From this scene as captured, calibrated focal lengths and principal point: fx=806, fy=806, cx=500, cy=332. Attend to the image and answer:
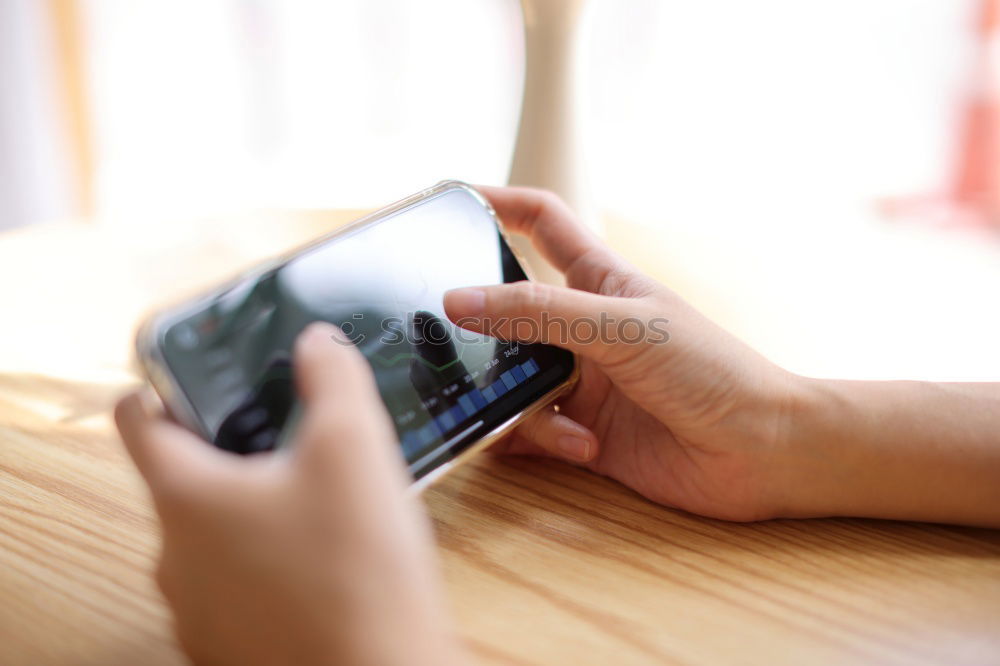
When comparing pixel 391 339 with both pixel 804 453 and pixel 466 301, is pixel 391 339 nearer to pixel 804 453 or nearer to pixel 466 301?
pixel 466 301

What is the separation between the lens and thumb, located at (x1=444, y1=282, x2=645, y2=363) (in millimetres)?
493

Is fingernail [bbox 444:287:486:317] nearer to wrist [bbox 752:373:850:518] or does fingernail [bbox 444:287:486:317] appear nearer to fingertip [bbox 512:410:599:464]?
fingertip [bbox 512:410:599:464]

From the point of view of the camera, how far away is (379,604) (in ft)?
1.03

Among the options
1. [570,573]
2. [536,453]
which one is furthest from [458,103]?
[570,573]

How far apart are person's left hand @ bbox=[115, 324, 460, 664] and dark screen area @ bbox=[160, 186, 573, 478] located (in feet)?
0.25

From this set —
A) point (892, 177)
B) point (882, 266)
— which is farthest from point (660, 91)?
point (882, 266)

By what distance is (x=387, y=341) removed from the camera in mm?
492

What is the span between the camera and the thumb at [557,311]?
0.49m

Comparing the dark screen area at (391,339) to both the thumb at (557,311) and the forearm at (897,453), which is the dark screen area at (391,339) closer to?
the thumb at (557,311)

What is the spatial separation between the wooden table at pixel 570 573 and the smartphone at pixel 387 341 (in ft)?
0.20

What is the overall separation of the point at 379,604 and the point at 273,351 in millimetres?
174

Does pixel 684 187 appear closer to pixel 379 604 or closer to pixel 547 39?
pixel 547 39

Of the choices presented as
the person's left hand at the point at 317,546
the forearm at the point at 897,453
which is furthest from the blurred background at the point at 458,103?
the person's left hand at the point at 317,546

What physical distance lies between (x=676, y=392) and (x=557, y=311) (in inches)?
3.6
